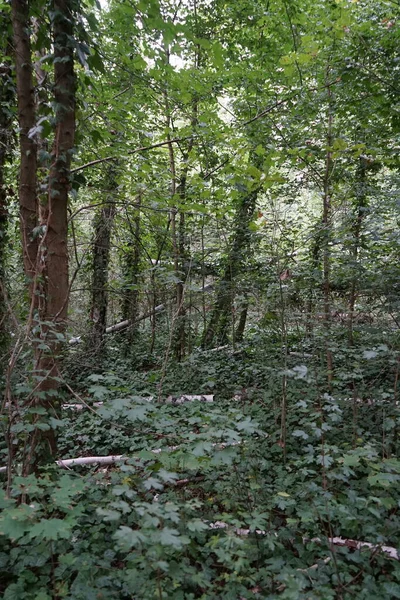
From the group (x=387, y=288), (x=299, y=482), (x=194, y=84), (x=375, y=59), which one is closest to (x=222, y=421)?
(x=299, y=482)

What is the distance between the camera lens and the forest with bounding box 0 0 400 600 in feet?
7.13

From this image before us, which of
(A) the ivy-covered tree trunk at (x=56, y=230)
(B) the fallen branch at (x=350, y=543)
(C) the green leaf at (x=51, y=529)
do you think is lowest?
(B) the fallen branch at (x=350, y=543)

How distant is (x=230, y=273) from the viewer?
718 cm

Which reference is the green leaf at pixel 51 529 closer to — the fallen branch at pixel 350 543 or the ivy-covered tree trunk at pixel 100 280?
the fallen branch at pixel 350 543

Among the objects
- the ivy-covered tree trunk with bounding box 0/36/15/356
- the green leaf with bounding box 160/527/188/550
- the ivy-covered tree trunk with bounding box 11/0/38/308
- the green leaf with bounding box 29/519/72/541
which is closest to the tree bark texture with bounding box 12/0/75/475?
the ivy-covered tree trunk with bounding box 11/0/38/308

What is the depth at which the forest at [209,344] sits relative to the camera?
85.6 inches

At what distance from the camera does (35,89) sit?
3.17 metres

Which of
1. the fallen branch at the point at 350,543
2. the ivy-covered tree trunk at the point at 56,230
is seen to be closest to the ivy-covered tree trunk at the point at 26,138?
the ivy-covered tree trunk at the point at 56,230

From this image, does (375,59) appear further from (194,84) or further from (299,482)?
(299,482)

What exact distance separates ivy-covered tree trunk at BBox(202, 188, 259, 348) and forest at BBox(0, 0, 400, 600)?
0.23ft

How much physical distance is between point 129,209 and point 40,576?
608 cm

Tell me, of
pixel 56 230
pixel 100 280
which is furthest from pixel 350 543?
pixel 100 280

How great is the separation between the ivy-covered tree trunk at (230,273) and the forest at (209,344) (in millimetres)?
71

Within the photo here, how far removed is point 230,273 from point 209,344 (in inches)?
76.0
